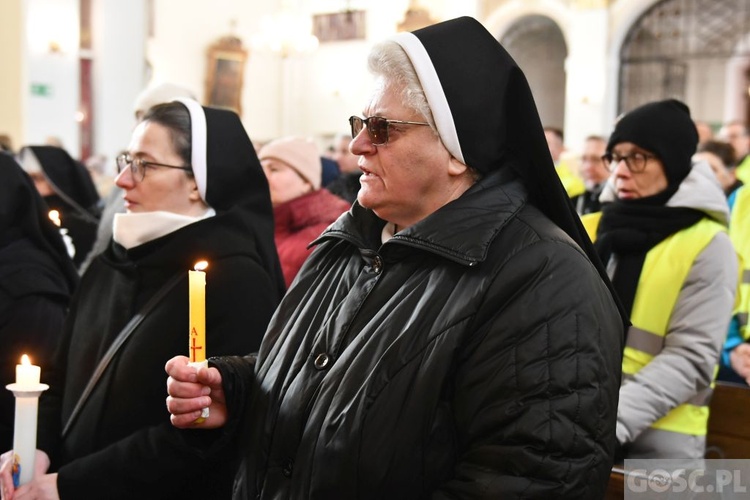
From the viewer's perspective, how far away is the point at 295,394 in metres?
1.91

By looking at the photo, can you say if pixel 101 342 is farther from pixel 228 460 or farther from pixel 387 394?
pixel 387 394

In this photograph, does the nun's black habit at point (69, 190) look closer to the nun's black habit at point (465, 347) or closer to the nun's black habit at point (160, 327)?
the nun's black habit at point (160, 327)

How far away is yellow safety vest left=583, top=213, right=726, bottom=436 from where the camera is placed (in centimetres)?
312

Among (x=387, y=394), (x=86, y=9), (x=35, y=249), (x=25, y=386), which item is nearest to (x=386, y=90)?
(x=387, y=394)

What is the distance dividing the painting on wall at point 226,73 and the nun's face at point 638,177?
15.9m

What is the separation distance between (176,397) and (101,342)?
877mm

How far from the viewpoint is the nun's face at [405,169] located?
1.92 meters

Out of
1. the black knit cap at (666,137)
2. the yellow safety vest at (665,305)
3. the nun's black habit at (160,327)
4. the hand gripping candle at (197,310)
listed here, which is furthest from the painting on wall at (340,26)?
the hand gripping candle at (197,310)

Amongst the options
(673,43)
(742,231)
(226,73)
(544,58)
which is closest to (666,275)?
(742,231)

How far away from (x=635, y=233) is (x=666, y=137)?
37cm

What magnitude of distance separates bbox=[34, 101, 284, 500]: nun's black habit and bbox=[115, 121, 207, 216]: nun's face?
0.05 metres

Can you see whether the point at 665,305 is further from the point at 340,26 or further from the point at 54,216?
the point at 340,26

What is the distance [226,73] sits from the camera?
19.0 m

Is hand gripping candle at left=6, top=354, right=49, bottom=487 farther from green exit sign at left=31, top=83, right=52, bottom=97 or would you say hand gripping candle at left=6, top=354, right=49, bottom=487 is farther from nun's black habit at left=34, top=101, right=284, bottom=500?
green exit sign at left=31, top=83, right=52, bottom=97
